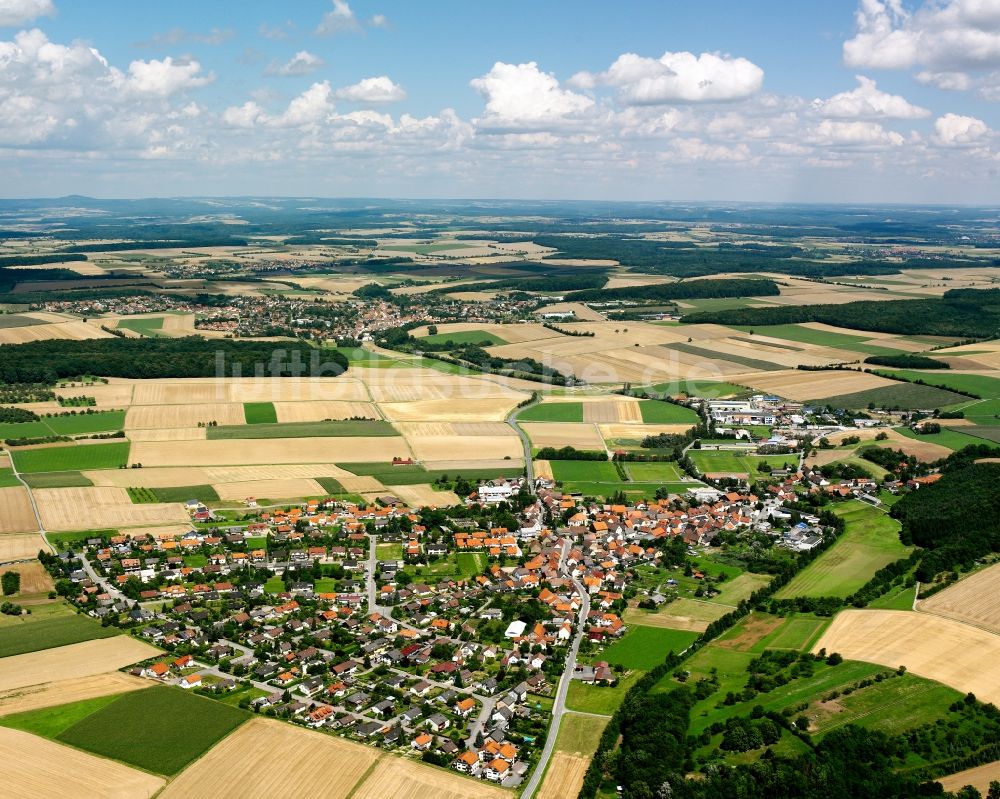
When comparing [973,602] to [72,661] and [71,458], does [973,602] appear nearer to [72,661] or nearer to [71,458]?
[72,661]

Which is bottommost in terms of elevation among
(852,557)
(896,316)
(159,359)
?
(852,557)

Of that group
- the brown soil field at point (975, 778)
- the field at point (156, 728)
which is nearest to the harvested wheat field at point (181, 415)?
the field at point (156, 728)

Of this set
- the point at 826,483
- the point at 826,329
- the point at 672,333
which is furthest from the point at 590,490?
the point at 826,329

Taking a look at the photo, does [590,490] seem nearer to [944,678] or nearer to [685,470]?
[685,470]

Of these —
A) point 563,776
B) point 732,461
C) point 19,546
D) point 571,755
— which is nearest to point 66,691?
point 19,546

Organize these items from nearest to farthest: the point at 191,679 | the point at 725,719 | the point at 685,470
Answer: the point at 725,719 < the point at 191,679 < the point at 685,470

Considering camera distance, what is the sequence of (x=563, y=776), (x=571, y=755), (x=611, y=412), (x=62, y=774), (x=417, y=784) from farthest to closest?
(x=611, y=412)
(x=571, y=755)
(x=563, y=776)
(x=417, y=784)
(x=62, y=774)

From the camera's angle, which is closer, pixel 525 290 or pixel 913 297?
pixel 913 297
